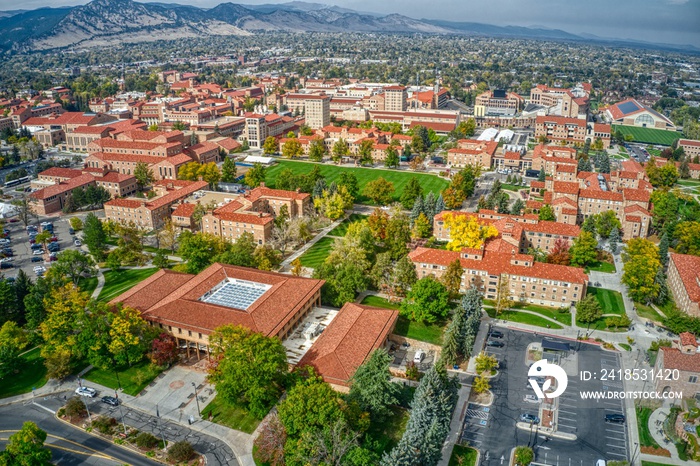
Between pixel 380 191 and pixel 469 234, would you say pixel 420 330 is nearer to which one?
pixel 469 234

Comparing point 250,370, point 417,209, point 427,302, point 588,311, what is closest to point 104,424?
point 250,370

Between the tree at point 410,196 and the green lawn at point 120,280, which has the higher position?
the tree at point 410,196

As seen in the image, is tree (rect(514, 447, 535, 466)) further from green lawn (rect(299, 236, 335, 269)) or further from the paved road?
green lawn (rect(299, 236, 335, 269))

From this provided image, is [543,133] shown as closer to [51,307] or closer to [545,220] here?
[545,220]

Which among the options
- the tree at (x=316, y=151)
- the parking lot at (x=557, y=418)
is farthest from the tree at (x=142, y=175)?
the parking lot at (x=557, y=418)

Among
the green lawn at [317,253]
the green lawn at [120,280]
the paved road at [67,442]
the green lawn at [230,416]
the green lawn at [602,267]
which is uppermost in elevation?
the green lawn at [317,253]

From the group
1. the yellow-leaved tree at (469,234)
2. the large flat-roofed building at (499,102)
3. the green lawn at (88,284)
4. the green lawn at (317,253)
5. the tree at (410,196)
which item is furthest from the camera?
the large flat-roofed building at (499,102)

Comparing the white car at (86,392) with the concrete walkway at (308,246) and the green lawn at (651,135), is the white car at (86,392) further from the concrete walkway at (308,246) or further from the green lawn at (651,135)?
the green lawn at (651,135)

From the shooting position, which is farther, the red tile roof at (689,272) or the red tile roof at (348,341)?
the red tile roof at (689,272)
